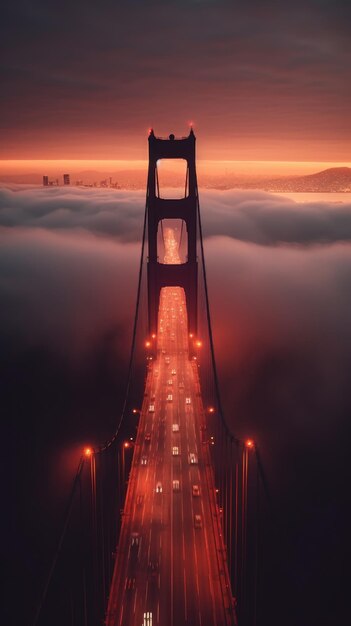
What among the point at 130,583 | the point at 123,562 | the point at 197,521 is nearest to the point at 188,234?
the point at 197,521

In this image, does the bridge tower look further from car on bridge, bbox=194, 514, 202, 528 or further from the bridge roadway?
car on bridge, bbox=194, 514, 202, 528

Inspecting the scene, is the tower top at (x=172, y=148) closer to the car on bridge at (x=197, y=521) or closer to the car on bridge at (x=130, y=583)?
the car on bridge at (x=197, y=521)

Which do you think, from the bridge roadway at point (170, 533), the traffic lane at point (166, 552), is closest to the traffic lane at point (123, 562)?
the bridge roadway at point (170, 533)

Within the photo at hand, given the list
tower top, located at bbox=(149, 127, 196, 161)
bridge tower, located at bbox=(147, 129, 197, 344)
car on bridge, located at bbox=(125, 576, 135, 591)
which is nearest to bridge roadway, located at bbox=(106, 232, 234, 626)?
car on bridge, located at bbox=(125, 576, 135, 591)

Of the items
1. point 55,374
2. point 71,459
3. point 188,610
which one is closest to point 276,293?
point 55,374

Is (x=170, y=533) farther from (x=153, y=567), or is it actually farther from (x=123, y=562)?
(x=123, y=562)

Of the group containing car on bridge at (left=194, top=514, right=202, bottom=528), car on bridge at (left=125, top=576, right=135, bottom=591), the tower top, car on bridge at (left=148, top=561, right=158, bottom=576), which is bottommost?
car on bridge at (left=125, top=576, right=135, bottom=591)
